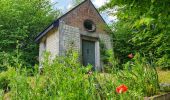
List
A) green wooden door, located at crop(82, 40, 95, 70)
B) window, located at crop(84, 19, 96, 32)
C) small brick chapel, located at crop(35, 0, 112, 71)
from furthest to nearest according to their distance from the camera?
window, located at crop(84, 19, 96, 32)
green wooden door, located at crop(82, 40, 95, 70)
small brick chapel, located at crop(35, 0, 112, 71)

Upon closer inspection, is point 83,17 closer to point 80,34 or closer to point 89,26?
point 89,26

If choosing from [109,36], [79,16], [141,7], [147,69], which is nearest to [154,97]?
[147,69]

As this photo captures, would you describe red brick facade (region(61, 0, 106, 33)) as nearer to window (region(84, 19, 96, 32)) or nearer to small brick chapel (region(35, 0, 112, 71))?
small brick chapel (region(35, 0, 112, 71))

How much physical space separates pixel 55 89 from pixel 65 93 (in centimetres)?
47

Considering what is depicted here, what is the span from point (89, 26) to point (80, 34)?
1497mm

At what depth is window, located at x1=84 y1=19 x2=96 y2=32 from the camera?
72.7 ft

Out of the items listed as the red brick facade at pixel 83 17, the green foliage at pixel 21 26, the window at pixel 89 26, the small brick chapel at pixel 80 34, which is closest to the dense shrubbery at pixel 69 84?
the small brick chapel at pixel 80 34

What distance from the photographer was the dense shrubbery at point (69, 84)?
4.66 metres

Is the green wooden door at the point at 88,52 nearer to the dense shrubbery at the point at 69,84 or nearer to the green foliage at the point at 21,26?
the green foliage at the point at 21,26

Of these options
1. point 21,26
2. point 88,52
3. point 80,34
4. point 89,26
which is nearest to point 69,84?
point 80,34

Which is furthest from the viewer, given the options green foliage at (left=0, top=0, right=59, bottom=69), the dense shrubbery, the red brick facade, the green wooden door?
green foliage at (left=0, top=0, right=59, bottom=69)

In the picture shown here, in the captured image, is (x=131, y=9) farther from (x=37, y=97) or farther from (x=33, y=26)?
(x=33, y=26)

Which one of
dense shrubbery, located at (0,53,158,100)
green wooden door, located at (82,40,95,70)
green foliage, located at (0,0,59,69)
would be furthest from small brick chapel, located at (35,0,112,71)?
dense shrubbery, located at (0,53,158,100)

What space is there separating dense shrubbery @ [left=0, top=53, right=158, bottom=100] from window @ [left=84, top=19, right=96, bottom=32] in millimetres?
16057
